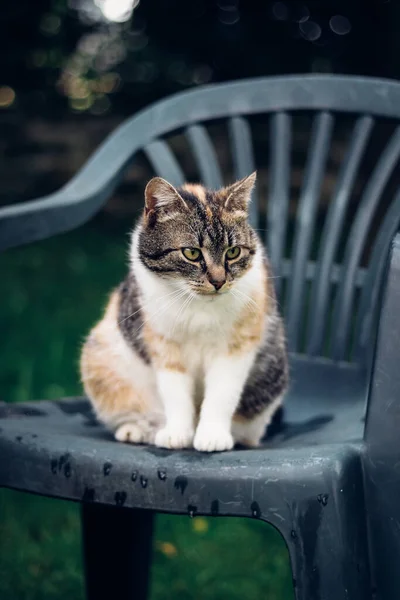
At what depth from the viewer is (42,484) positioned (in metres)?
1.25

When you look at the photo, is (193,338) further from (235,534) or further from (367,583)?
(235,534)

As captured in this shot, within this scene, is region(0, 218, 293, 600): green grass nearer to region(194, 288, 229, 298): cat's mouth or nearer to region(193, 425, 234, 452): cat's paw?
region(193, 425, 234, 452): cat's paw

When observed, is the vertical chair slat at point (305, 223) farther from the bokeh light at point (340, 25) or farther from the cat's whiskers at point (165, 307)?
the bokeh light at point (340, 25)

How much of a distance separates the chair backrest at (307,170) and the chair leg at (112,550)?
54cm

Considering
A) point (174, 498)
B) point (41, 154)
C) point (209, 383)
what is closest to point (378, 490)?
point (174, 498)

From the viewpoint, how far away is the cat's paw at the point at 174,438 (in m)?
1.37

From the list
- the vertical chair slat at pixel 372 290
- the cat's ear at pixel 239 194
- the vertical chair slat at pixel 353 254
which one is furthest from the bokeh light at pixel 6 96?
the cat's ear at pixel 239 194

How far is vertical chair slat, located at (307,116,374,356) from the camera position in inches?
71.2

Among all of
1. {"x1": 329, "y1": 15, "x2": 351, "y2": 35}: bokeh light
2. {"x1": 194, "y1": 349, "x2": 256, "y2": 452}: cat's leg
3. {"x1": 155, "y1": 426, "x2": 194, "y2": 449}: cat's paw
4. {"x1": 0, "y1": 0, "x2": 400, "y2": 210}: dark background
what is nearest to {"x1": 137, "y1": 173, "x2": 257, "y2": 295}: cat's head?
{"x1": 194, "y1": 349, "x2": 256, "y2": 452}: cat's leg

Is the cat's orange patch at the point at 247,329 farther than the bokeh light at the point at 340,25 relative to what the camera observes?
No

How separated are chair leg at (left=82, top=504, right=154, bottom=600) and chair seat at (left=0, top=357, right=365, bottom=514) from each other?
17 centimetres

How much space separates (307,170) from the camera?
1923 mm

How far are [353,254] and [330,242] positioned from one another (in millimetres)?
72

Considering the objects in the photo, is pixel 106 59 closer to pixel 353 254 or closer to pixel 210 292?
pixel 353 254
